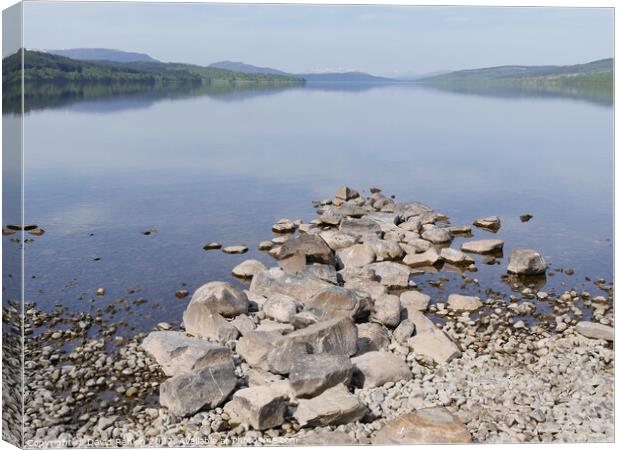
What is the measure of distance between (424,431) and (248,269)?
384 inches

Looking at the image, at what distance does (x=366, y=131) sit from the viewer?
122 feet

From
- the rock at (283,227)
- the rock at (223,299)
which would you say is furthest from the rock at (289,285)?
the rock at (283,227)

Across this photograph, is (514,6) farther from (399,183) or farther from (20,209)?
(399,183)

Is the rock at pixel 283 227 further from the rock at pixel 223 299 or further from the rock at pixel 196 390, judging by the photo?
the rock at pixel 196 390

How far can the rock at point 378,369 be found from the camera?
41.5 ft

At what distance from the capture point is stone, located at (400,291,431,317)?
16.8 m

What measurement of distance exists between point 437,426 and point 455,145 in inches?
995

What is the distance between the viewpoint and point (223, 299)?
15.5 metres

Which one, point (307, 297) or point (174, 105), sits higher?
point (174, 105)

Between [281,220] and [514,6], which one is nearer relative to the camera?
[514,6]

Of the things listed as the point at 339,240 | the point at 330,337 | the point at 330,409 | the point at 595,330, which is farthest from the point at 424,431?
the point at 339,240

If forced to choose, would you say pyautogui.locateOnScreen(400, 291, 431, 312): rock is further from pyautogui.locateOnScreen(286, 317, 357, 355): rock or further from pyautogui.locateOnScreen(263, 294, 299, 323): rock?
pyautogui.locateOnScreen(286, 317, 357, 355): rock

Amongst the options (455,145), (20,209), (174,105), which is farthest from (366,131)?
(20,209)

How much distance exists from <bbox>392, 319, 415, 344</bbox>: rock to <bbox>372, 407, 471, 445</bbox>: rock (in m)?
4.15
